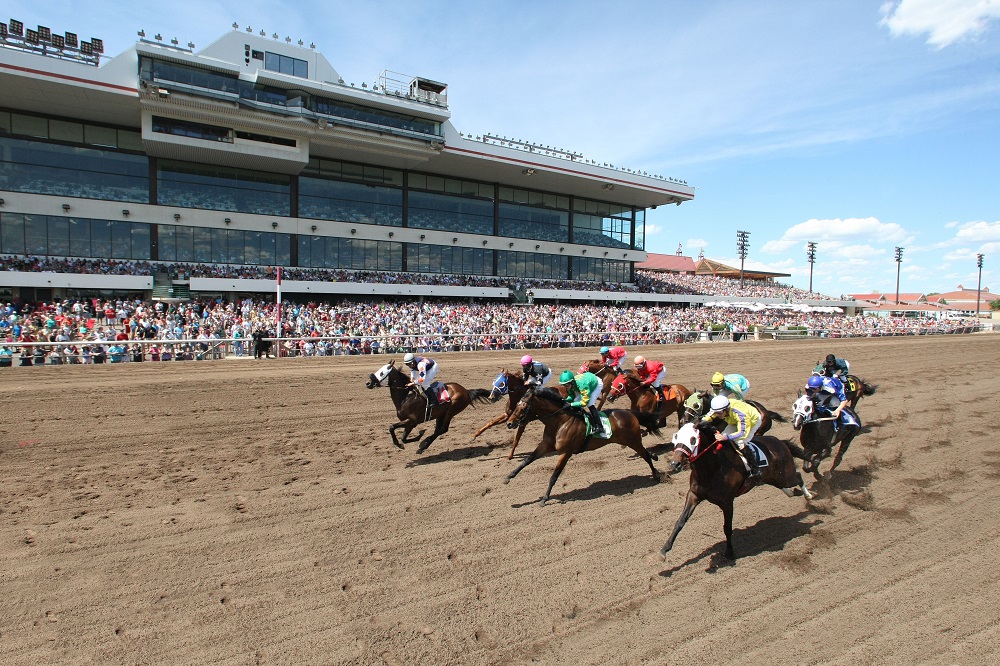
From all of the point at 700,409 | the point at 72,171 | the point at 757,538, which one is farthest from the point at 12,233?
the point at 757,538

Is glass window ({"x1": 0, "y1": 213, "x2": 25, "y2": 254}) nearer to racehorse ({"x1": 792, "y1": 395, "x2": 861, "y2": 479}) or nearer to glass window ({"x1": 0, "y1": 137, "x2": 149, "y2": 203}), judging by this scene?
glass window ({"x1": 0, "y1": 137, "x2": 149, "y2": 203})

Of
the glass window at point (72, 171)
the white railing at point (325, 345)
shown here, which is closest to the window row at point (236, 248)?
the glass window at point (72, 171)

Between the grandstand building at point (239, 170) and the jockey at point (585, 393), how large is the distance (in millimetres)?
27030

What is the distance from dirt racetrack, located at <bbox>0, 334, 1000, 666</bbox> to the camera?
4113mm

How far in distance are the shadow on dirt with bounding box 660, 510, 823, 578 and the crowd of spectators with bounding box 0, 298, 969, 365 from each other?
17.4 metres

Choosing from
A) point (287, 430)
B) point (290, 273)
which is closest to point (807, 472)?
point (287, 430)

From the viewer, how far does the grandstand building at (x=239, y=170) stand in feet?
88.3

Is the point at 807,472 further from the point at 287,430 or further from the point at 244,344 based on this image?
the point at 244,344

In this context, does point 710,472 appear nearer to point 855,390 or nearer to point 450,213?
point 855,390

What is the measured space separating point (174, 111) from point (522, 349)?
849 inches

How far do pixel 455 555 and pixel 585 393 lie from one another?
288 cm

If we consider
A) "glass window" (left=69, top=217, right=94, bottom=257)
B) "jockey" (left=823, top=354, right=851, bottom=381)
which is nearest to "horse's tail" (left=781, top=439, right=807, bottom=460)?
"jockey" (left=823, top=354, right=851, bottom=381)

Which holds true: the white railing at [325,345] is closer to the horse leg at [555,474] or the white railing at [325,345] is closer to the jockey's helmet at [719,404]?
the horse leg at [555,474]

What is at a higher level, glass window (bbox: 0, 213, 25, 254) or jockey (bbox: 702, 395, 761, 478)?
glass window (bbox: 0, 213, 25, 254)
